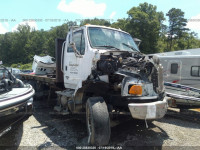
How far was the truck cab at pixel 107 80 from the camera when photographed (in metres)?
3.22

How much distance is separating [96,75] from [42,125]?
7.28ft

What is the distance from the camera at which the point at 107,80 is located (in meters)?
3.79

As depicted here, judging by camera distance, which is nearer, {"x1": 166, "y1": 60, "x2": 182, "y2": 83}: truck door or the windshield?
the windshield

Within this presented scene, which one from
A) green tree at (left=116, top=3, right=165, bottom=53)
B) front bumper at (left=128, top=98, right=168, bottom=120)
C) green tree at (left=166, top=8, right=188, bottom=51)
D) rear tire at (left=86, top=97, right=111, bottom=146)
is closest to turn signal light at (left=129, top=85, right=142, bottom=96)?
front bumper at (left=128, top=98, right=168, bottom=120)

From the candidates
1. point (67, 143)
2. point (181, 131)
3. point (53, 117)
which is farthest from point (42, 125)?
point (181, 131)

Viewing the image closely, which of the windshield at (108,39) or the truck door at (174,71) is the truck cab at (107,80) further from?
the truck door at (174,71)

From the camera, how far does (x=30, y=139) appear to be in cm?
396

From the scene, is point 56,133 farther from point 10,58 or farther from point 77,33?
point 10,58

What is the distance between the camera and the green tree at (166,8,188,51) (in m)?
38.6

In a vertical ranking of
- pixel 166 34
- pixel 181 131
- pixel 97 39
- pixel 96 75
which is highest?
pixel 166 34

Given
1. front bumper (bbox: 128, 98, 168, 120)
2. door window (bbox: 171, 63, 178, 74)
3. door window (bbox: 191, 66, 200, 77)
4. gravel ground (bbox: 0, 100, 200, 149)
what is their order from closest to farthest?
1. front bumper (bbox: 128, 98, 168, 120)
2. gravel ground (bbox: 0, 100, 200, 149)
3. door window (bbox: 191, 66, 200, 77)
4. door window (bbox: 171, 63, 178, 74)

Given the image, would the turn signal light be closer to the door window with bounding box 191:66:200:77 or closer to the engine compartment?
the engine compartment

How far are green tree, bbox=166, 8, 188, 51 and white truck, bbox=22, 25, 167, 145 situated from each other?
3700 centimetres

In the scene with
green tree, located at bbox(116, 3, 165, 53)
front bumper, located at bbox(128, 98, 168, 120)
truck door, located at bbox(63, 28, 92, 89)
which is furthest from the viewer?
green tree, located at bbox(116, 3, 165, 53)
